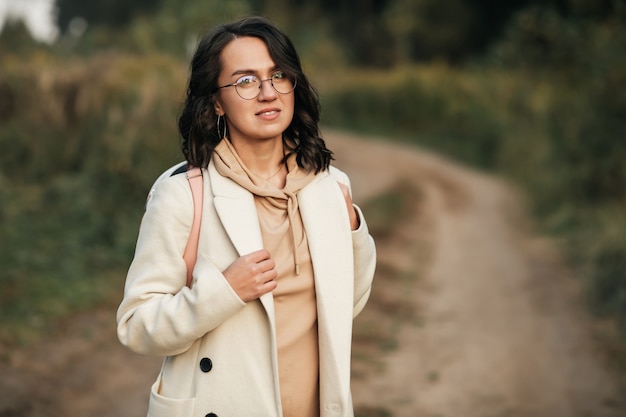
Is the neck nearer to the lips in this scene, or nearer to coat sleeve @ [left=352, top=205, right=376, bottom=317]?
the lips

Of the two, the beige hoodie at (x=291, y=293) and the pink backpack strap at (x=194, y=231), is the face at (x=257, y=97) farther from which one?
the pink backpack strap at (x=194, y=231)

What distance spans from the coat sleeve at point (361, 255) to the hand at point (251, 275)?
1.07 feet

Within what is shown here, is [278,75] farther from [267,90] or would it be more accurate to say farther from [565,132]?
[565,132]

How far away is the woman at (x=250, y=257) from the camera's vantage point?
2072 mm

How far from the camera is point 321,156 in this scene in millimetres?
2332

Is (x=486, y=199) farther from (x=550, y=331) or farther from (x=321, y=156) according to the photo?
(x=321, y=156)

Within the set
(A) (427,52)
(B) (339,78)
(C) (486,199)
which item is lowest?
(C) (486,199)

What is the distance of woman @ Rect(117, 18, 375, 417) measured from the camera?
2072 mm

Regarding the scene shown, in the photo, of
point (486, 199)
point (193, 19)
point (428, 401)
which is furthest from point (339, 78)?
point (428, 401)

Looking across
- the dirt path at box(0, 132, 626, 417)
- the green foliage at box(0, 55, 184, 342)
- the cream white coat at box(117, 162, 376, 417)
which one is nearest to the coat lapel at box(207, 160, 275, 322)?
the cream white coat at box(117, 162, 376, 417)

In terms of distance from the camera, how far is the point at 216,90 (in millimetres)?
2232

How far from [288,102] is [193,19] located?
1773cm

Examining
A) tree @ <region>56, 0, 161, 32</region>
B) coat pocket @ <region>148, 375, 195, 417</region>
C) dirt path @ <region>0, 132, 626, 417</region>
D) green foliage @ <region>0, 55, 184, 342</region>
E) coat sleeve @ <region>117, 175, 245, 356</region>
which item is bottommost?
coat pocket @ <region>148, 375, 195, 417</region>

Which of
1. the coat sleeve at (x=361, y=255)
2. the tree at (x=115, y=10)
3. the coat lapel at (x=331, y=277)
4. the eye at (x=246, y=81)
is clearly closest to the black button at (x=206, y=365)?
the coat lapel at (x=331, y=277)
